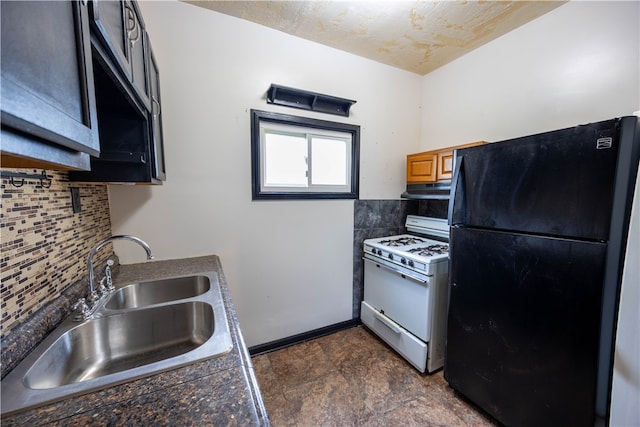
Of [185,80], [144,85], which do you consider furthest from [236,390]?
[185,80]

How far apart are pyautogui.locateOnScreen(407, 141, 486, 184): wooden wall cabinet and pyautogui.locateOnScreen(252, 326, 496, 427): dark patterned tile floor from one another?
163 centimetres

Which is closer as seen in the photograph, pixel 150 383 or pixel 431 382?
pixel 150 383

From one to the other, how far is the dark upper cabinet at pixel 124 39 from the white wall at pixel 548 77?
2.54 meters

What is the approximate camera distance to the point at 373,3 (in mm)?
1677

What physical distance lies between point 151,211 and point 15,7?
1540 millimetres

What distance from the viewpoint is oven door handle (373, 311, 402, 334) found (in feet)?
6.74

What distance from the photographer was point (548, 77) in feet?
5.87

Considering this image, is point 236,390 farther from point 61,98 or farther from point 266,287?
point 266,287

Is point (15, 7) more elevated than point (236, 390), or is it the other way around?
point (15, 7)

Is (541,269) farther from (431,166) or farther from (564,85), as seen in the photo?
(564,85)

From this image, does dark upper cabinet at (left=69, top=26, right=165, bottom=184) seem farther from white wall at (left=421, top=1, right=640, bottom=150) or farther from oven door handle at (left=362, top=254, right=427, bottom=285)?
white wall at (left=421, top=1, right=640, bottom=150)

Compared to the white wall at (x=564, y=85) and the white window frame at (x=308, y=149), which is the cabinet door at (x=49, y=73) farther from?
the white wall at (x=564, y=85)

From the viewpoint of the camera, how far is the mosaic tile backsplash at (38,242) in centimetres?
77

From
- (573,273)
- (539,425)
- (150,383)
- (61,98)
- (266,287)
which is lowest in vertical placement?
(539,425)
